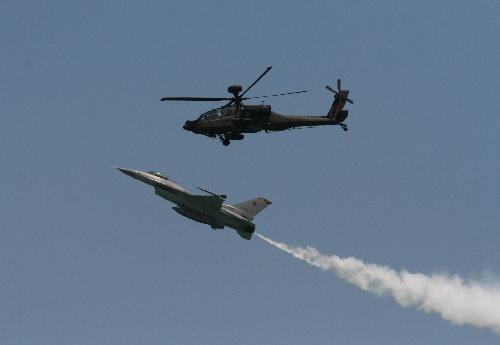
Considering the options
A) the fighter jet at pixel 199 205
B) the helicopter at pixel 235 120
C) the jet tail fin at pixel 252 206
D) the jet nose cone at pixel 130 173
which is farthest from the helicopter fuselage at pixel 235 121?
the jet tail fin at pixel 252 206

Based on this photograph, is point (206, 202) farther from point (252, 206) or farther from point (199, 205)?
point (252, 206)

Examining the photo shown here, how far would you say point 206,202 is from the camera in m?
98.6

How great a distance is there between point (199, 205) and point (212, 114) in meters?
11.0

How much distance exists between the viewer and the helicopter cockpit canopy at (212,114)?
9350cm

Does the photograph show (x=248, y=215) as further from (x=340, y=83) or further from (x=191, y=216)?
(x=340, y=83)

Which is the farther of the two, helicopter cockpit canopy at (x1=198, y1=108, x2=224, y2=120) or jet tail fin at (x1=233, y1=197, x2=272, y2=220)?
jet tail fin at (x1=233, y1=197, x2=272, y2=220)

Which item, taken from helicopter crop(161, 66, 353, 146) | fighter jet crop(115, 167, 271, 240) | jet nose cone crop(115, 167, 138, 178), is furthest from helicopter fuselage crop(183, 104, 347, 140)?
jet nose cone crop(115, 167, 138, 178)

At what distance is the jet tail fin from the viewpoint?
4168 inches

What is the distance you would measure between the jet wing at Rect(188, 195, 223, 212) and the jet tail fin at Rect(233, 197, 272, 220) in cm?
660

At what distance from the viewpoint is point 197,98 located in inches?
3578

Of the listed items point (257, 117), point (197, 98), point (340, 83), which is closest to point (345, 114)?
point (340, 83)

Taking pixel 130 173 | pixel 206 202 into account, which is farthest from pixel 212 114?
pixel 130 173

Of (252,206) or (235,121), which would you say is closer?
(235,121)

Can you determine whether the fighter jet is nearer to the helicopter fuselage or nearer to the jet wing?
the jet wing
